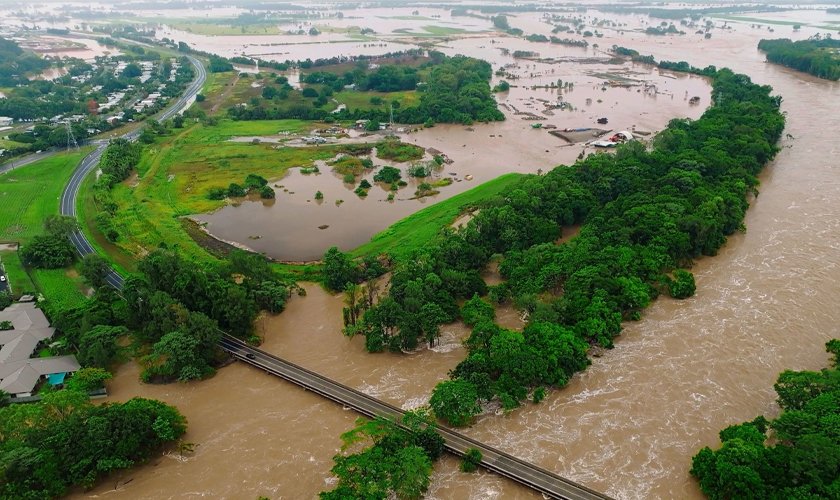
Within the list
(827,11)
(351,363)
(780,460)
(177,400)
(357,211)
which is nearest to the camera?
(780,460)

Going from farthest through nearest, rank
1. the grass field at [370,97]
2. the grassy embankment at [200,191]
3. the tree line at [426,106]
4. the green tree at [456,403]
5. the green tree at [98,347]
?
the grass field at [370,97], the tree line at [426,106], the grassy embankment at [200,191], the green tree at [98,347], the green tree at [456,403]

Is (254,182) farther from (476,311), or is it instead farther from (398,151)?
(476,311)

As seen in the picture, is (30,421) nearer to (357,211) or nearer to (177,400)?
(177,400)

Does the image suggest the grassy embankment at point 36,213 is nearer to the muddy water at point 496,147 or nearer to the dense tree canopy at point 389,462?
the muddy water at point 496,147

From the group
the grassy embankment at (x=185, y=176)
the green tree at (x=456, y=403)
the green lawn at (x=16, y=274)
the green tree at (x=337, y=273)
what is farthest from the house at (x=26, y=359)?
the green tree at (x=456, y=403)

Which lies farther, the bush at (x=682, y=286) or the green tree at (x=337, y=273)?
the green tree at (x=337, y=273)

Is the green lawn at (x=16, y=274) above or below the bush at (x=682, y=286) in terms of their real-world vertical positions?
below

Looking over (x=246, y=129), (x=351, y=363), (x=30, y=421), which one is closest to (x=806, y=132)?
(x=351, y=363)
